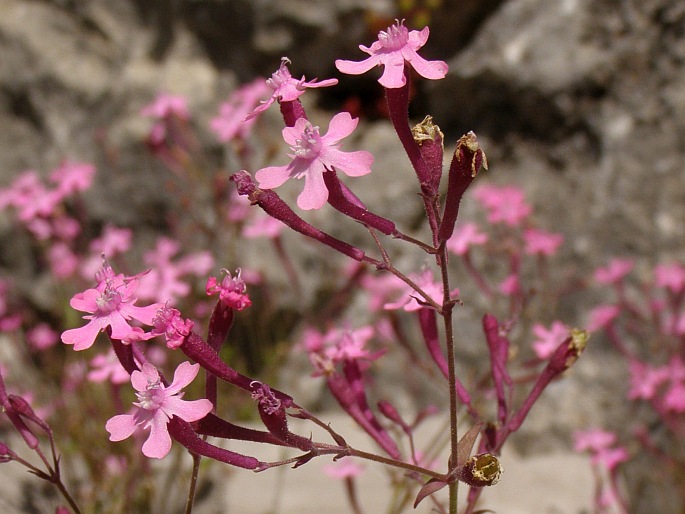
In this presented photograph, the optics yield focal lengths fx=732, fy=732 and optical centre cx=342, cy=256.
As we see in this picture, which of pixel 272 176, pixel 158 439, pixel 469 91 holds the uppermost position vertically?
pixel 469 91

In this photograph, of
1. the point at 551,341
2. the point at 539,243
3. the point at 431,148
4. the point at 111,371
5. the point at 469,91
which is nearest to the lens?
the point at 431,148

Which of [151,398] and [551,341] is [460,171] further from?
[551,341]

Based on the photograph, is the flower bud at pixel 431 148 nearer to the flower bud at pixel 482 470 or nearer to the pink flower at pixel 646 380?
the flower bud at pixel 482 470

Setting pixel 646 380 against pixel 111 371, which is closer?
pixel 111 371

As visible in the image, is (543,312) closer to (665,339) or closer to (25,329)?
(665,339)

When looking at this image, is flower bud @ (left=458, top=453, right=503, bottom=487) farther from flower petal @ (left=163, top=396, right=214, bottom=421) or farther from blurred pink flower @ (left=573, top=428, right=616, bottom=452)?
blurred pink flower @ (left=573, top=428, right=616, bottom=452)

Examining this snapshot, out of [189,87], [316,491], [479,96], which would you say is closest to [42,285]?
[189,87]

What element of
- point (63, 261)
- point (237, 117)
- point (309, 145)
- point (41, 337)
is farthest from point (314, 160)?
point (41, 337)

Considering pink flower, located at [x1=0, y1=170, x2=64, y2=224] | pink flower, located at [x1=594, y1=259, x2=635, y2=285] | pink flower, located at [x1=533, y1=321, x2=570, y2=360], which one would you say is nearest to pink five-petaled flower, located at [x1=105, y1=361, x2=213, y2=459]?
pink flower, located at [x1=533, y1=321, x2=570, y2=360]
